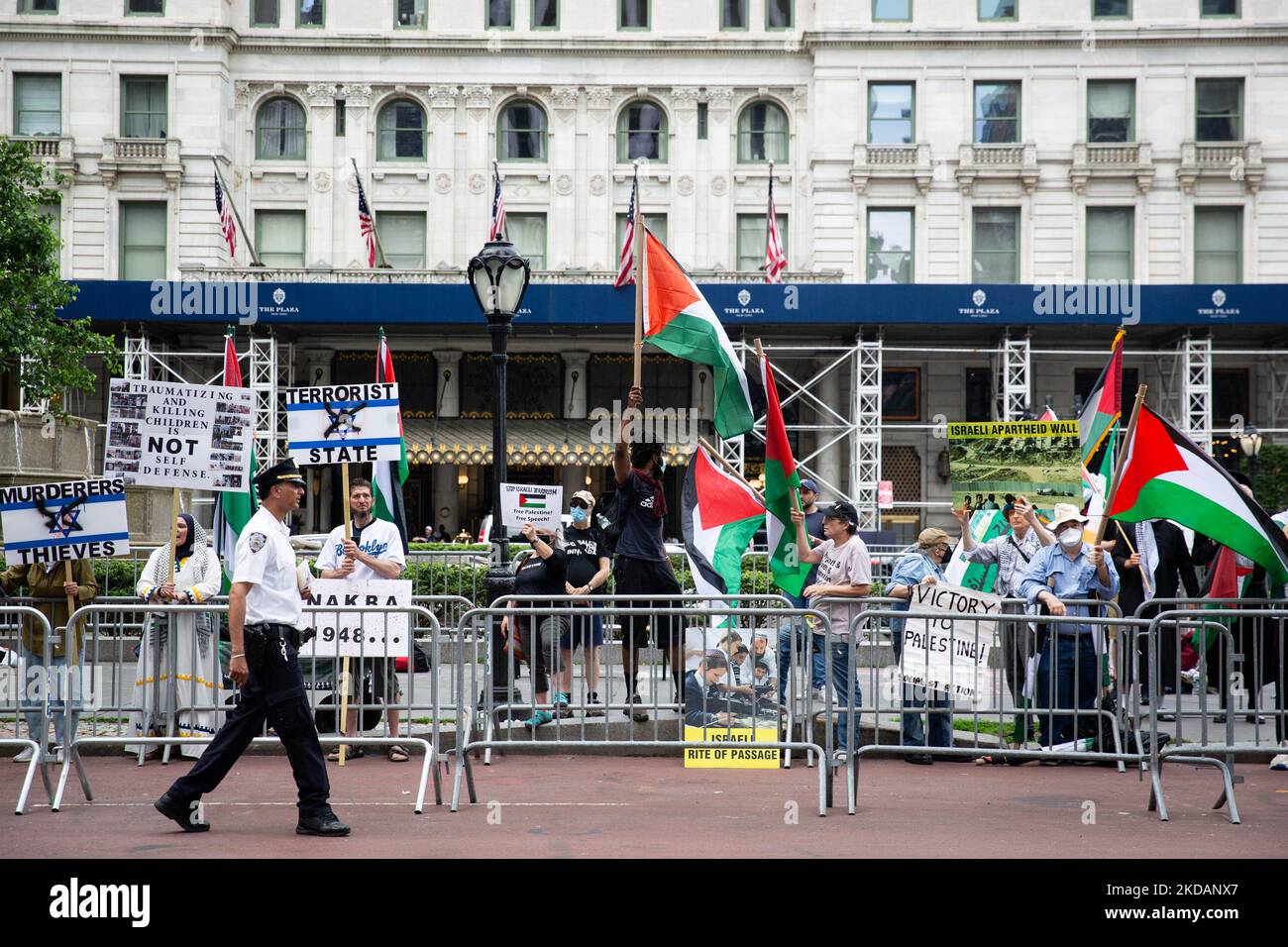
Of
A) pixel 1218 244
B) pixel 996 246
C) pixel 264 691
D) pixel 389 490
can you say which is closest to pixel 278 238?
pixel 996 246

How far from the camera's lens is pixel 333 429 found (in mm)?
10688

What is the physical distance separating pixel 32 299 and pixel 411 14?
16.0m

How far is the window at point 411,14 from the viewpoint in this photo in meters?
37.7

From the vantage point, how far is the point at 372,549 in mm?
10633

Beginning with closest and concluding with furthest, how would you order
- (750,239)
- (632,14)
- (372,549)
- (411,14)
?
(372,549) < (750,239) < (411,14) < (632,14)

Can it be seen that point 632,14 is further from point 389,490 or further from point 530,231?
point 389,490

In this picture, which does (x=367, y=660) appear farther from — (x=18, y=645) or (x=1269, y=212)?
(x=1269, y=212)

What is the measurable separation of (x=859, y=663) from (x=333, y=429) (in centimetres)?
445

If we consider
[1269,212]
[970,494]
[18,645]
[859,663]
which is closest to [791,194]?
[1269,212]

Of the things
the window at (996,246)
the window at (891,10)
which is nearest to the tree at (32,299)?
the window at (891,10)

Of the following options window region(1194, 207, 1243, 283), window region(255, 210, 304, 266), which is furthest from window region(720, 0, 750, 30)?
window region(1194, 207, 1243, 283)

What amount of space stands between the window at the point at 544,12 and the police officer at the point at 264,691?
32.8 metres

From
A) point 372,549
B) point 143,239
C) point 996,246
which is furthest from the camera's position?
point 143,239

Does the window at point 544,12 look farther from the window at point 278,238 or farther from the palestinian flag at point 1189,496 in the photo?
the palestinian flag at point 1189,496
